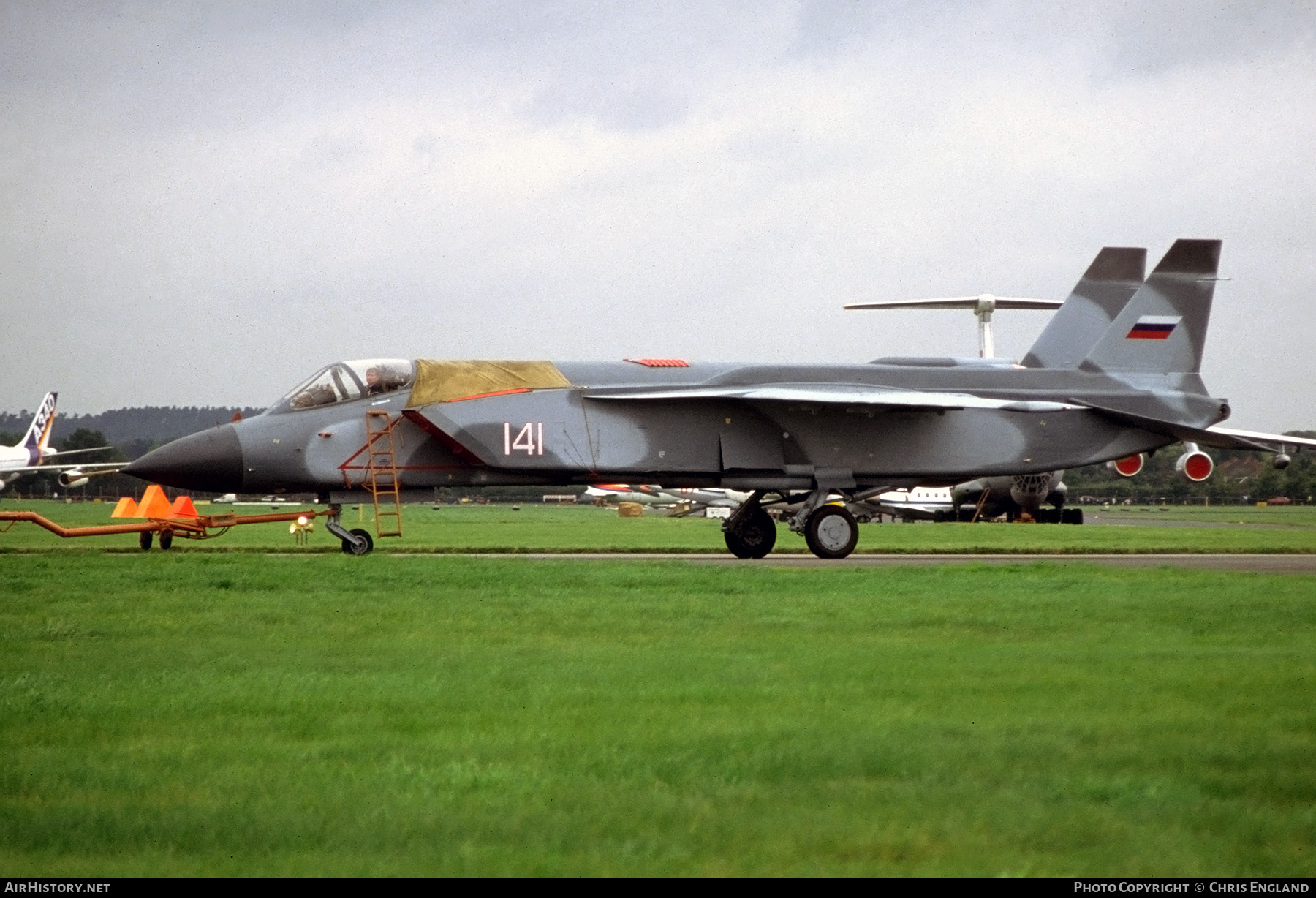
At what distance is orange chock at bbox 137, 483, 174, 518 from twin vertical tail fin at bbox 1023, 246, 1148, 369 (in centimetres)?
1376

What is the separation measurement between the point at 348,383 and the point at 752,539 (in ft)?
20.9

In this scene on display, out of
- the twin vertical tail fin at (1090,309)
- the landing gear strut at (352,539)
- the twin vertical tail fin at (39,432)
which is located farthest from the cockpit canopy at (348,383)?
the twin vertical tail fin at (39,432)

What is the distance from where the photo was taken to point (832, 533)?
65.7 feet

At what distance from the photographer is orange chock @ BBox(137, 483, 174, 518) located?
69.5 ft

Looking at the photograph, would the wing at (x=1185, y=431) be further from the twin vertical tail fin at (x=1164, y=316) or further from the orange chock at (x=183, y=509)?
the orange chock at (x=183, y=509)

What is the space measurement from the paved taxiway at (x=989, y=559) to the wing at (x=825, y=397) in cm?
219

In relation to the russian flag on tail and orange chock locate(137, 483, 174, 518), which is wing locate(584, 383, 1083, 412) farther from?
orange chock locate(137, 483, 174, 518)

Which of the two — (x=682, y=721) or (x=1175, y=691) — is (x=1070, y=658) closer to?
(x=1175, y=691)

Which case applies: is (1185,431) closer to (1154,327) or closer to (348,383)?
(1154,327)

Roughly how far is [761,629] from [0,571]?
28.2 feet

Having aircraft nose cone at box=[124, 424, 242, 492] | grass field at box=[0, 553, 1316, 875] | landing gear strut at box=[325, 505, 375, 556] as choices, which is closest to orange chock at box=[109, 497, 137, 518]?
aircraft nose cone at box=[124, 424, 242, 492]

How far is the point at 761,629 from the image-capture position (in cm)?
933

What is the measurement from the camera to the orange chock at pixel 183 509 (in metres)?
21.1

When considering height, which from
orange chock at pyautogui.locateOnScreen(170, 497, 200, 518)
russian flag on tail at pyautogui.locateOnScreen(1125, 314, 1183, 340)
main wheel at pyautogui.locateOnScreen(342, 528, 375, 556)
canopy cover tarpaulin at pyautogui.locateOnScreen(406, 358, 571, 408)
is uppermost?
russian flag on tail at pyautogui.locateOnScreen(1125, 314, 1183, 340)
